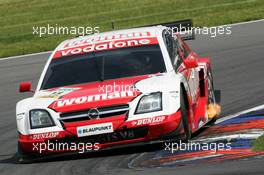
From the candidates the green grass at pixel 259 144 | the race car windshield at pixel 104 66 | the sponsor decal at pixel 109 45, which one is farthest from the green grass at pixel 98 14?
the green grass at pixel 259 144

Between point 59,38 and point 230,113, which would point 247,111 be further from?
point 59,38

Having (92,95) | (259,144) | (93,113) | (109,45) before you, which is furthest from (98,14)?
(259,144)

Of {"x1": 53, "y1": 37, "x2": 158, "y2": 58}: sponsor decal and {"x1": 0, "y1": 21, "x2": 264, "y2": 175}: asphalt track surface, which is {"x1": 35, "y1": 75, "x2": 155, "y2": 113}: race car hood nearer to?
{"x1": 0, "y1": 21, "x2": 264, "y2": 175}: asphalt track surface

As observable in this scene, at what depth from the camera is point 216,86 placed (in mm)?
14953

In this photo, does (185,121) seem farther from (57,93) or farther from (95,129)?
(57,93)

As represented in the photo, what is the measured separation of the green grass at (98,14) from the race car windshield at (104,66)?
37.3ft

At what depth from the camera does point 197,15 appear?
25.6 m

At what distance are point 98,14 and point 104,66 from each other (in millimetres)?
17624

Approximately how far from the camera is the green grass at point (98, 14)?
78.3 ft

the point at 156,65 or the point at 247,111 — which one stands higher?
the point at 156,65

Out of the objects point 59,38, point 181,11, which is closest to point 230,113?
point 59,38

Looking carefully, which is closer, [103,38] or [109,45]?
[109,45]

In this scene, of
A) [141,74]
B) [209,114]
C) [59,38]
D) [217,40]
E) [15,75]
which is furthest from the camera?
[59,38]

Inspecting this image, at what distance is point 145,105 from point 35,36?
16.0m
